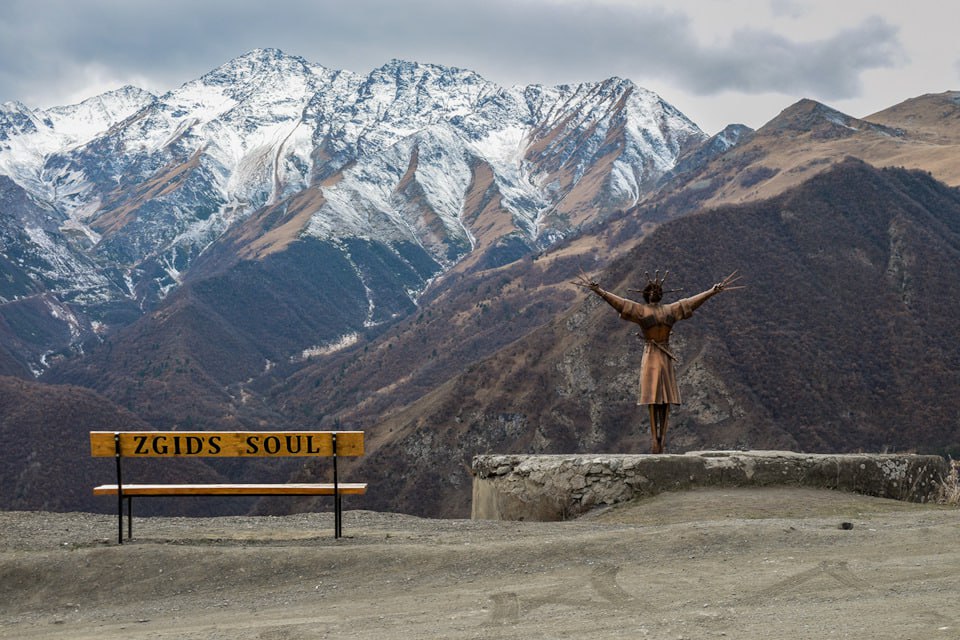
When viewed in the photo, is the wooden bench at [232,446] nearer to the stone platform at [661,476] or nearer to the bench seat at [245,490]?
the bench seat at [245,490]

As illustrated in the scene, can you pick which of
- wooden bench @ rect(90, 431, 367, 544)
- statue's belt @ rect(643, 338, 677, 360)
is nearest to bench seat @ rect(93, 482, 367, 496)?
wooden bench @ rect(90, 431, 367, 544)

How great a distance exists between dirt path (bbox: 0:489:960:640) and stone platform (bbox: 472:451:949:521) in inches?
54.3

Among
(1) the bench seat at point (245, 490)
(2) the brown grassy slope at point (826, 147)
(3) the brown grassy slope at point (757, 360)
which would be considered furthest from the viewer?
(2) the brown grassy slope at point (826, 147)

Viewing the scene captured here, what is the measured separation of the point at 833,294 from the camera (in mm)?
91812

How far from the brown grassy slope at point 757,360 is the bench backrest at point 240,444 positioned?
208ft

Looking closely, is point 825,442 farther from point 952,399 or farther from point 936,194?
point 936,194

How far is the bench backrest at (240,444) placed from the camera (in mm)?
13195

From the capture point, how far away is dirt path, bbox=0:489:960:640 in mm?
9047

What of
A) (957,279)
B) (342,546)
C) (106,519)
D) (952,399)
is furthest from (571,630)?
(957,279)

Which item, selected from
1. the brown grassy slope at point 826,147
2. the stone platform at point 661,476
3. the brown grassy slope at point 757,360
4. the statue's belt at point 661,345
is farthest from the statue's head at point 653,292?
the brown grassy slope at point 826,147

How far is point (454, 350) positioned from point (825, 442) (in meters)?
85.6

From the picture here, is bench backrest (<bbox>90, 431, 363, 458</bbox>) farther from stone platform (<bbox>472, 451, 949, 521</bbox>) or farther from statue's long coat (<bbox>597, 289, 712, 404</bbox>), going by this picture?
statue's long coat (<bbox>597, 289, 712, 404</bbox>)

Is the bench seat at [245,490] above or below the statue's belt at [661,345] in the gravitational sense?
below

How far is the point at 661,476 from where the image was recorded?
15.7 m
